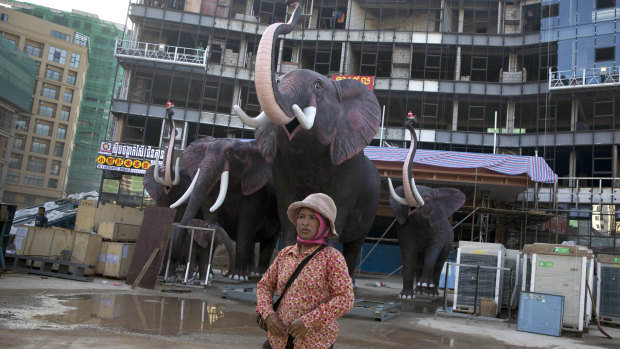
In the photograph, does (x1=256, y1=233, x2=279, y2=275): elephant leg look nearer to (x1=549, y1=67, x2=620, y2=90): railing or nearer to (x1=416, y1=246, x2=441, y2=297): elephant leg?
(x1=416, y1=246, x2=441, y2=297): elephant leg

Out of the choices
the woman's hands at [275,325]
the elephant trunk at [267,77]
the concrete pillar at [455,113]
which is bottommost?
the woman's hands at [275,325]

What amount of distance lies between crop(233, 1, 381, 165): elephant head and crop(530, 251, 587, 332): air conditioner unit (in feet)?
12.2

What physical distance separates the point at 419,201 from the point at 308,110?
5124 millimetres

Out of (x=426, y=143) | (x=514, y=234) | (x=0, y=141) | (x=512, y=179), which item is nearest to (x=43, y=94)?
(x=0, y=141)

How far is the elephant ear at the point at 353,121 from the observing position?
801 cm

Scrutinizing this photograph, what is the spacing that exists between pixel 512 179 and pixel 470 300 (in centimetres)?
988

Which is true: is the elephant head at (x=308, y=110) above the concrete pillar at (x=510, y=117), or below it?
below

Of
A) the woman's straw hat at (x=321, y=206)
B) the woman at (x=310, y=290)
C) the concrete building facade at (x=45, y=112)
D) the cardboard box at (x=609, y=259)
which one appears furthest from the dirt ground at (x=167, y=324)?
the concrete building facade at (x=45, y=112)

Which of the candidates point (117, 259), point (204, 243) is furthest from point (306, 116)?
point (117, 259)

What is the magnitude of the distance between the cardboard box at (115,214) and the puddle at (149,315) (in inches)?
239

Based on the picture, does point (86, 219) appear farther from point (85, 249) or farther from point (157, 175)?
point (85, 249)

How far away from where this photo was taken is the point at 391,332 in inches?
262

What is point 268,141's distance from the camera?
27.8 ft

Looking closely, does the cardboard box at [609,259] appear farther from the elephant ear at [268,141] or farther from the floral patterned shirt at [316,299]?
the floral patterned shirt at [316,299]
